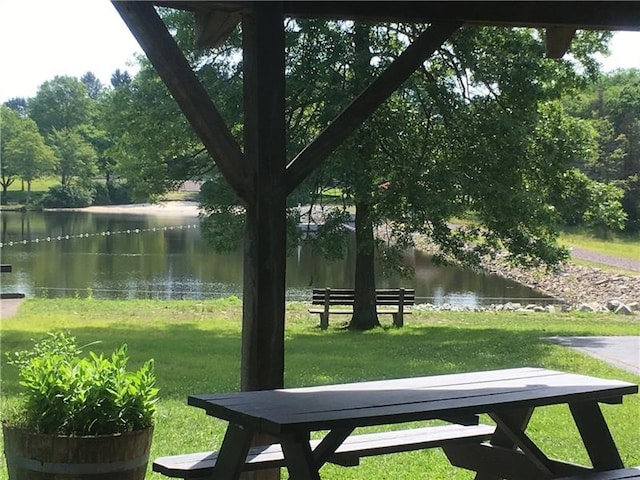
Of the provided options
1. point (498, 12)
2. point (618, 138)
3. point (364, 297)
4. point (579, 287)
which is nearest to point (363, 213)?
point (364, 297)

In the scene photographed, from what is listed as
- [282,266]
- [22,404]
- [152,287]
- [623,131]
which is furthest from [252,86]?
[623,131]

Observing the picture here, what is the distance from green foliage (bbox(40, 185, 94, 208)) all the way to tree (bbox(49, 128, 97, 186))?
65 cm

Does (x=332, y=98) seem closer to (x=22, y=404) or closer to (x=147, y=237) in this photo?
(x=22, y=404)

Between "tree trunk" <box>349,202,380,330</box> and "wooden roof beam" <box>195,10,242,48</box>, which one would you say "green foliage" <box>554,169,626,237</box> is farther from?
"wooden roof beam" <box>195,10,242,48</box>

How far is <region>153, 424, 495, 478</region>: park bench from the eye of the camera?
10.5ft

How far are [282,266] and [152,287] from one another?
1656 centimetres

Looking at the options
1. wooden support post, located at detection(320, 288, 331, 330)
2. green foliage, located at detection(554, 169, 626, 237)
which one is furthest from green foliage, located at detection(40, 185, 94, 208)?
green foliage, located at detection(554, 169, 626, 237)

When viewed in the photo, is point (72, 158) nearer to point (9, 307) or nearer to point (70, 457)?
point (9, 307)

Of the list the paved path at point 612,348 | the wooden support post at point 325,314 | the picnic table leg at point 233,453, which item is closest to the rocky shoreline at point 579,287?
the wooden support post at point 325,314

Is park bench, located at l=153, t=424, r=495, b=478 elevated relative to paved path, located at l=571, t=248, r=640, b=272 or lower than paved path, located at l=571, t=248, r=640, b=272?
lower

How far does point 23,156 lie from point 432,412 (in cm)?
4582

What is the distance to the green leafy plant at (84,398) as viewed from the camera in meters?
3.39

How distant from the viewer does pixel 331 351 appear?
1036cm

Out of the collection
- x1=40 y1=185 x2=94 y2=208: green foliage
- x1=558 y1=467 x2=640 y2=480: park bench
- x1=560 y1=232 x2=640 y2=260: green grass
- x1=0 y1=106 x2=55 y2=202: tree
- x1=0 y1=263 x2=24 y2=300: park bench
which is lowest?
x1=558 y1=467 x2=640 y2=480: park bench
